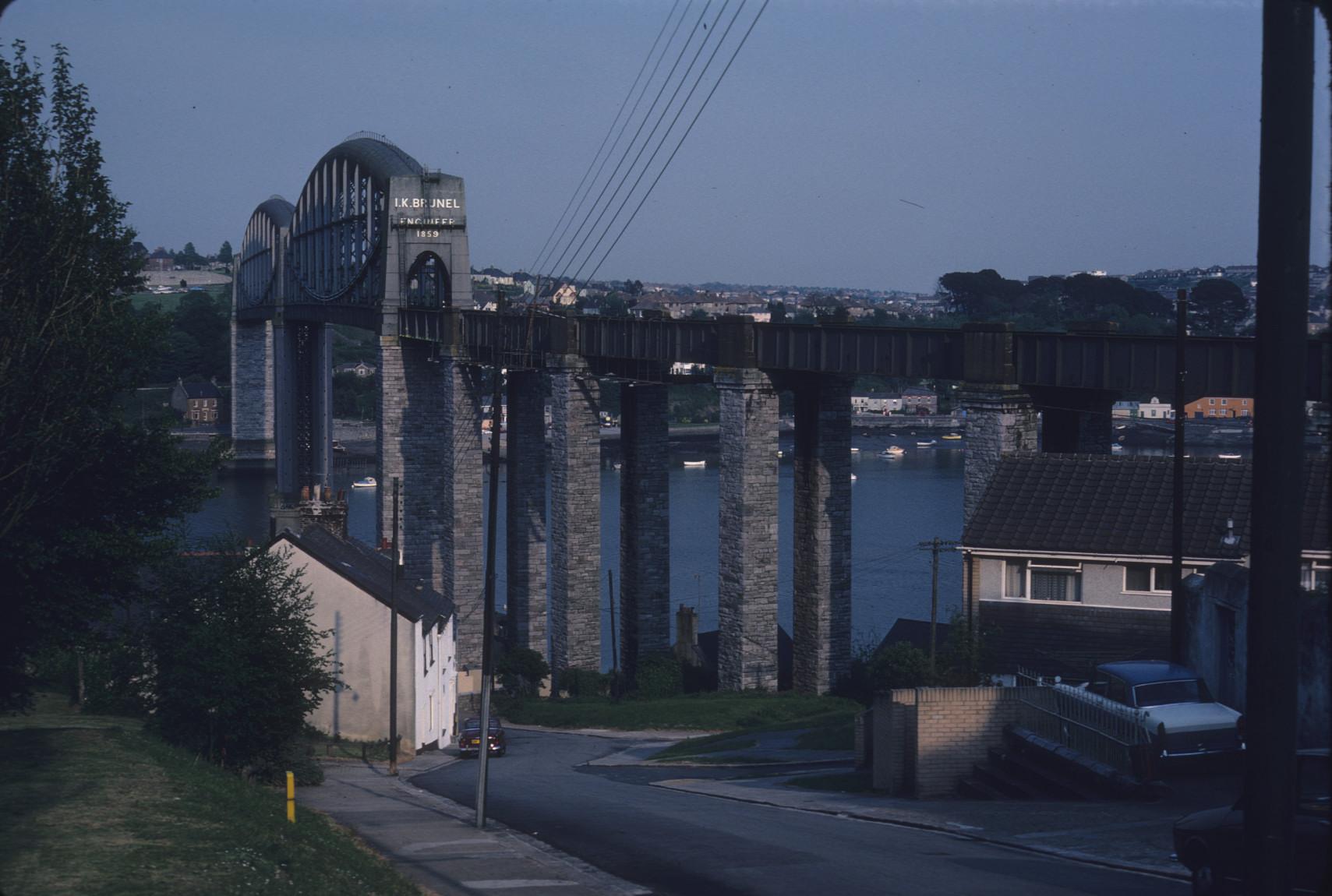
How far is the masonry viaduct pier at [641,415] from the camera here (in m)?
36.3

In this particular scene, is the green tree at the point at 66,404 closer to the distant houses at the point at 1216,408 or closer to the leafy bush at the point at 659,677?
the leafy bush at the point at 659,677

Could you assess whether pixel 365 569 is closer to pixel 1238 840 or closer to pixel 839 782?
pixel 839 782

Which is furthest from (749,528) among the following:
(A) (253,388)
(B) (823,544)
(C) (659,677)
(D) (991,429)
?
(A) (253,388)

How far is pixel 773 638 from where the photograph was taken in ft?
147

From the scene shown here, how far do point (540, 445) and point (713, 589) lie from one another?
16490mm

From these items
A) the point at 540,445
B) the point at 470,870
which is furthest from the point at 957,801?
the point at 540,445

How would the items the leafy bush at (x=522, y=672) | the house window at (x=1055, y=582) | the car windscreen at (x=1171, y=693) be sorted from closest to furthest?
the car windscreen at (x=1171, y=693) → the house window at (x=1055, y=582) → the leafy bush at (x=522, y=672)

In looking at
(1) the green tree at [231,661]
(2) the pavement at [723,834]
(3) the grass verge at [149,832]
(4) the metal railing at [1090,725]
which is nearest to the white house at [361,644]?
(1) the green tree at [231,661]

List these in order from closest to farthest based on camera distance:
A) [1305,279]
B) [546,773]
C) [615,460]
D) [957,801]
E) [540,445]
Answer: [1305,279] → [957,801] → [546,773] → [540,445] → [615,460]

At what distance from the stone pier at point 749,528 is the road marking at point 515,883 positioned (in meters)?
27.8

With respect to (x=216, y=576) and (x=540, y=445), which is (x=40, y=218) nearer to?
(x=216, y=576)

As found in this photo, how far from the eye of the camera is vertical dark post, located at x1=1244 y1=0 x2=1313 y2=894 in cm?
640

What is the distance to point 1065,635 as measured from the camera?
29.0 metres

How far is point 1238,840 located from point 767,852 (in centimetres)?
630
